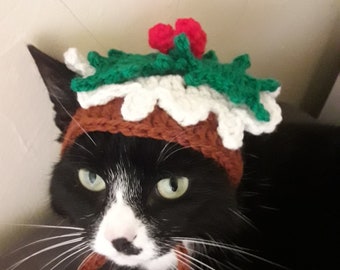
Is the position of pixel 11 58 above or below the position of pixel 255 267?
above

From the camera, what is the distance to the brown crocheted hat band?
65 centimetres

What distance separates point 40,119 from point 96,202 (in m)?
0.19

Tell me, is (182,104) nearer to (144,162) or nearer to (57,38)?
(144,162)

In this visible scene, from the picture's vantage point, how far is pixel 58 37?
31.1 inches

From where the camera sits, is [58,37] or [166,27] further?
[58,37]

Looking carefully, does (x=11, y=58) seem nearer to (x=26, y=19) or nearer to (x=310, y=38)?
(x=26, y=19)

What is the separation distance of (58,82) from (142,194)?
0.63 ft

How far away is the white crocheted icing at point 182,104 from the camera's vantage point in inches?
25.0

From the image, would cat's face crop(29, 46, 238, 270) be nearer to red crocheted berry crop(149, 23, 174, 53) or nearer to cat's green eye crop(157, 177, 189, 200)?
cat's green eye crop(157, 177, 189, 200)

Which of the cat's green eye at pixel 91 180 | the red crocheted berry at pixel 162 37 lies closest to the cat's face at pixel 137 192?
the cat's green eye at pixel 91 180

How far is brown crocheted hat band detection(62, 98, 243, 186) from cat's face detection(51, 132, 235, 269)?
21 millimetres

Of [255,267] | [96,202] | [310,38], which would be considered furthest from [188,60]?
[310,38]

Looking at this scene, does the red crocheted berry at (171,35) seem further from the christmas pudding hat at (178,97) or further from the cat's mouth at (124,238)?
the cat's mouth at (124,238)

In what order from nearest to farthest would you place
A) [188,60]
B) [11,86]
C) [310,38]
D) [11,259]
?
[188,60] → [11,86] → [11,259] → [310,38]
